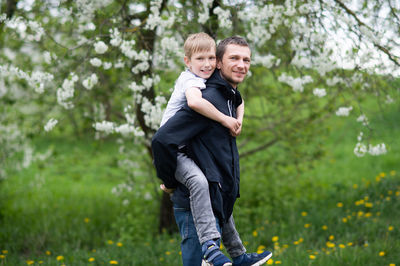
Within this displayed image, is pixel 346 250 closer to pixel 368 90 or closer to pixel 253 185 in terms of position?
pixel 368 90

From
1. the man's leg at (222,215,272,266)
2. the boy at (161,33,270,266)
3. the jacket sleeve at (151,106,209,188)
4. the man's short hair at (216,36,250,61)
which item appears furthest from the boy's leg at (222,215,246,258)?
the man's short hair at (216,36,250,61)

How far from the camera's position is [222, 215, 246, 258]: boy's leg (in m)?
2.79

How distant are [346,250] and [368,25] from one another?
7.40 feet

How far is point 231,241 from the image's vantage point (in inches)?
110

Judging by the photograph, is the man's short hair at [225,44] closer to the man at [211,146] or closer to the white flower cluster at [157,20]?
the man at [211,146]

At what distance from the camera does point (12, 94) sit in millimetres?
6762

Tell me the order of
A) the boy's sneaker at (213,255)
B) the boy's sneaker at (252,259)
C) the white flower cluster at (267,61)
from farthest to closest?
1. the white flower cluster at (267,61)
2. the boy's sneaker at (252,259)
3. the boy's sneaker at (213,255)

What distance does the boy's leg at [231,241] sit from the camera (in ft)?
9.15

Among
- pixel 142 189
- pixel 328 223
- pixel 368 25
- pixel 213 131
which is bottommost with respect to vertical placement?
pixel 328 223

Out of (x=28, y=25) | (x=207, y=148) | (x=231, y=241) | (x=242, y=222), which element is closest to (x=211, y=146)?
(x=207, y=148)

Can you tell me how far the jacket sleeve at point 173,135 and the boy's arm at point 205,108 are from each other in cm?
8

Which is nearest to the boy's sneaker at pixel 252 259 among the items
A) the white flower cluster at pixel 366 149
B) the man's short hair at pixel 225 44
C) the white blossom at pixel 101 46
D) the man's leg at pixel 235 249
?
the man's leg at pixel 235 249

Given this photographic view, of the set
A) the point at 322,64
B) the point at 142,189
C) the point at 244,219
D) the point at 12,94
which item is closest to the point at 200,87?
the point at 322,64

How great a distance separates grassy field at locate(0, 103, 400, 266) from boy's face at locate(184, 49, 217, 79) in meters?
1.93
